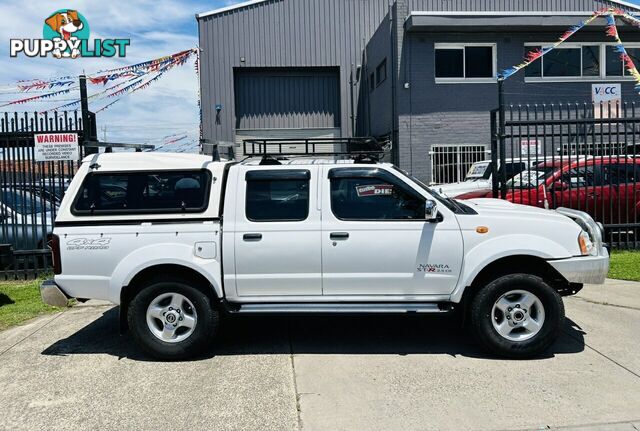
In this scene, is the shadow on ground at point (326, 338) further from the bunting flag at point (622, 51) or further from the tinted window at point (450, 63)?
the tinted window at point (450, 63)

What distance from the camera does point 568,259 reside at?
5.20m

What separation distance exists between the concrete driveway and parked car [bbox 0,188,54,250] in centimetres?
355

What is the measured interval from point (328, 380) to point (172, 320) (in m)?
1.60

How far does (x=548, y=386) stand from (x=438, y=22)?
14.0m

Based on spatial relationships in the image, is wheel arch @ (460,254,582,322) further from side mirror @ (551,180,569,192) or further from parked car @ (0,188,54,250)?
parked car @ (0,188,54,250)

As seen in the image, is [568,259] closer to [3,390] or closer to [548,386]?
[548,386]

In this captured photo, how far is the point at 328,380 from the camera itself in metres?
4.85

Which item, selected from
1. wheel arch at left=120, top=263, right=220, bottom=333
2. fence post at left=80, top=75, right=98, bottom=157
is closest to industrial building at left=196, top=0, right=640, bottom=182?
fence post at left=80, top=75, right=98, bottom=157

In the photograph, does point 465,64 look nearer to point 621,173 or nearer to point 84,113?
point 621,173

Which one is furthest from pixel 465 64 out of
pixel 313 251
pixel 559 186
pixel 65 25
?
pixel 313 251

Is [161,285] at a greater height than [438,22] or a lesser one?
lesser

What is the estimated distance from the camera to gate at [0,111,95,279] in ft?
30.8

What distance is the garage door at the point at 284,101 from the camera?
22.7m

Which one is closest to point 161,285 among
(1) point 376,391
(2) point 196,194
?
(2) point 196,194
